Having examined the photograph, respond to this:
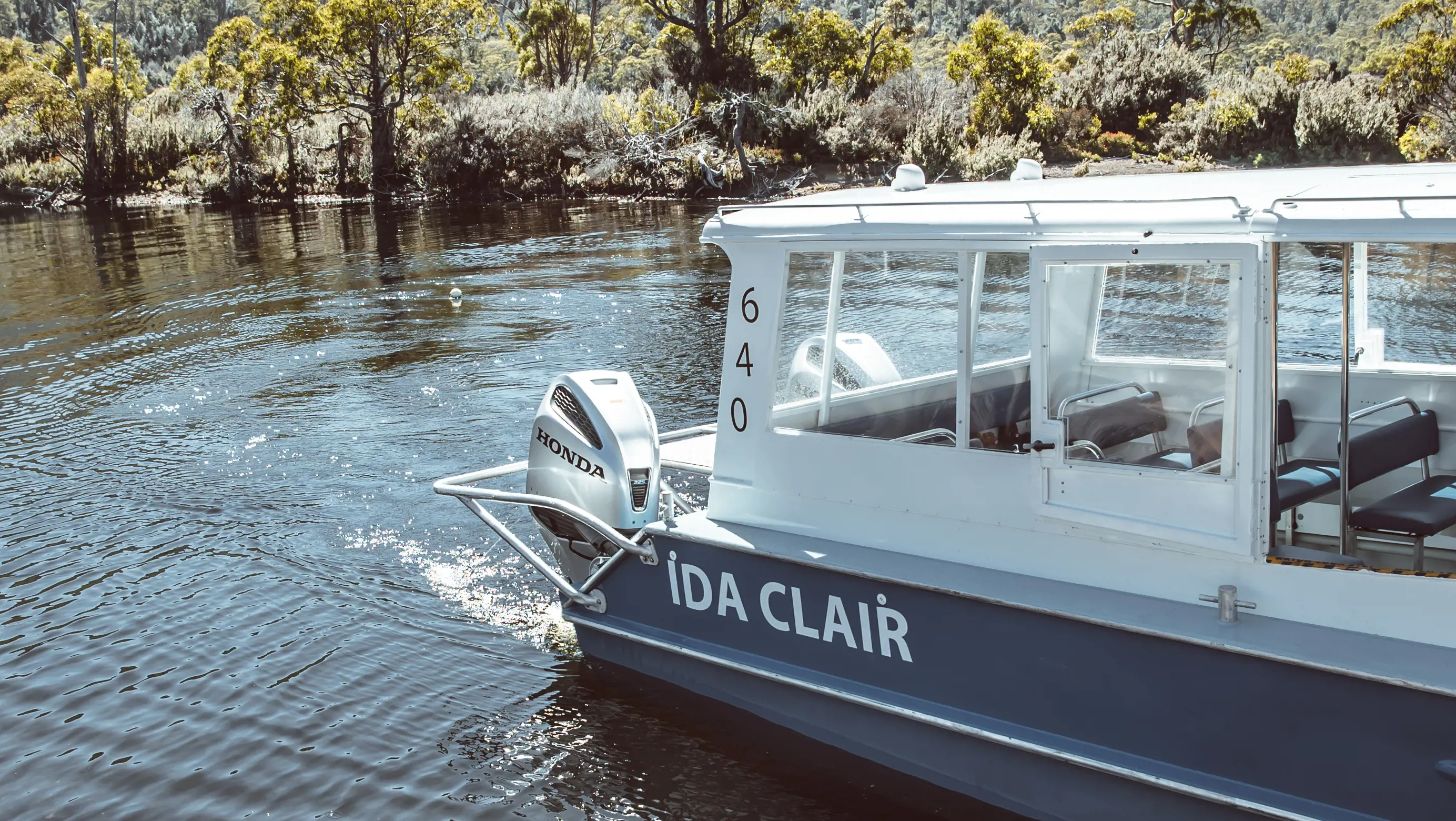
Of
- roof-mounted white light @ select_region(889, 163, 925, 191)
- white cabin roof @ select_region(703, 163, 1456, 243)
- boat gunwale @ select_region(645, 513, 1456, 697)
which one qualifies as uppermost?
roof-mounted white light @ select_region(889, 163, 925, 191)

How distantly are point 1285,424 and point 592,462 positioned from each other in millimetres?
3382

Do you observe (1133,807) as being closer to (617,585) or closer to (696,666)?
(696,666)

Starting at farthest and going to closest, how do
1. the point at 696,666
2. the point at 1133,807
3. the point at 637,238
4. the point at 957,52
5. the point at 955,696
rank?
the point at 957,52
the point at 637,238
the point at 696,666
the point at 955,696
the point at 1133,807

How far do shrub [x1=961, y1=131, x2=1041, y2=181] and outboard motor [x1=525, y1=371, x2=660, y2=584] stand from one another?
23.0 m

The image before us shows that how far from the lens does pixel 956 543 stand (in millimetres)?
4996

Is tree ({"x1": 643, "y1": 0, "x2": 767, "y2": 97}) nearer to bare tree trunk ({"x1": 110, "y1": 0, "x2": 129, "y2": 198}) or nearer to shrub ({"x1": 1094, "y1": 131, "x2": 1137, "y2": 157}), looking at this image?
shrub ({"x1": 1094, "y1": 131, "x2": 1137, "y2": 157})

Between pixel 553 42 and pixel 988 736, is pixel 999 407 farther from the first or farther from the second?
A: pixel 553 42

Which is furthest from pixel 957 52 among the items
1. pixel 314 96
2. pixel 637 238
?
pixel 314 96

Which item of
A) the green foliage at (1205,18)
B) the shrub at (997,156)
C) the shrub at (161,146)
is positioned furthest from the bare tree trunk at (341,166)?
the green foliage at (1205,18)

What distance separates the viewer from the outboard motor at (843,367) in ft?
17.5

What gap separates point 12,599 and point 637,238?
18.0m

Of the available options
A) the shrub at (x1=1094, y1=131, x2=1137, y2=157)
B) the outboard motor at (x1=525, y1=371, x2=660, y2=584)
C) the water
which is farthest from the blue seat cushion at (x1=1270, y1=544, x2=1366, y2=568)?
the shrub at (x1=1094, y1=131, x2=1137, y2=157)

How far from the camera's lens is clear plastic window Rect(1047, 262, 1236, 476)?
4328 millimetres

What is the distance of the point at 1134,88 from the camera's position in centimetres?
3172
